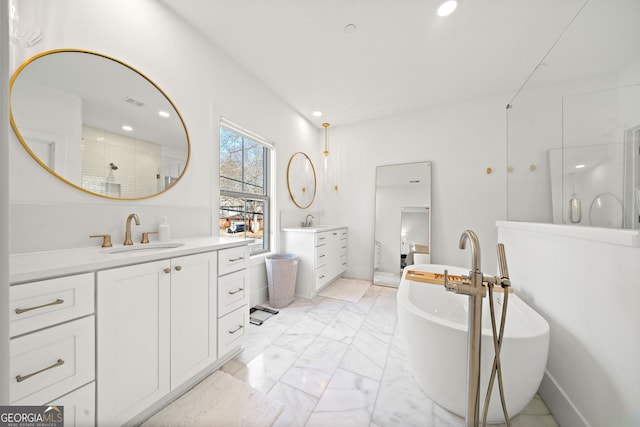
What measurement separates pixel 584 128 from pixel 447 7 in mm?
1387

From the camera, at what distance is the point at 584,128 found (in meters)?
1.62

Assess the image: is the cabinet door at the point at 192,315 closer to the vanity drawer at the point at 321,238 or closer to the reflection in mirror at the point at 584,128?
the vanity drawer at the point at 321,238

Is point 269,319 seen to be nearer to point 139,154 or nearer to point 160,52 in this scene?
Answer: point 139,154

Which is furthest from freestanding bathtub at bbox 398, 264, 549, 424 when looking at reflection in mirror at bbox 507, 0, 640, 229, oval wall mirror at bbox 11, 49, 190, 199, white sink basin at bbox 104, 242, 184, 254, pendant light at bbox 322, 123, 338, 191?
pendant light at bbox 322, 123, 338, 191

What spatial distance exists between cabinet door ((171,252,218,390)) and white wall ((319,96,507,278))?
2.58m

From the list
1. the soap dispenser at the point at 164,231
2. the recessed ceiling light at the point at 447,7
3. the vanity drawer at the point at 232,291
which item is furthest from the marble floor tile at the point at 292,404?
the recessed ceiling light at the point at 447,7

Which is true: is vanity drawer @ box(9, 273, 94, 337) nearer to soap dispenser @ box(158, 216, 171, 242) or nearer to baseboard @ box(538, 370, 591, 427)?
soap dispenser @ box(158, 216, 171, 242)

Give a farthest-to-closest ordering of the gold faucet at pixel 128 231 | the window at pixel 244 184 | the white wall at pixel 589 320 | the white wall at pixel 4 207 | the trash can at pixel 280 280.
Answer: the trash can at pixel 280 280 < the window at pixel 244 184 < the gold faucet at pixel 128 231 < the white wall at pixel 589 320 < the white wall at pixel 4 207

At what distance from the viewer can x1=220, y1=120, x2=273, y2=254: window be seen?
87.0 inches

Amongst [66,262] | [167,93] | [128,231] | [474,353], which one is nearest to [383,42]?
[167,93]

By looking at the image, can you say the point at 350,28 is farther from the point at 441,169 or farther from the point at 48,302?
the point at 48,302

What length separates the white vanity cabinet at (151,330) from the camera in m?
0.93

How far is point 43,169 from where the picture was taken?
1118 millimetres

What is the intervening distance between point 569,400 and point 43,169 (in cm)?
300
